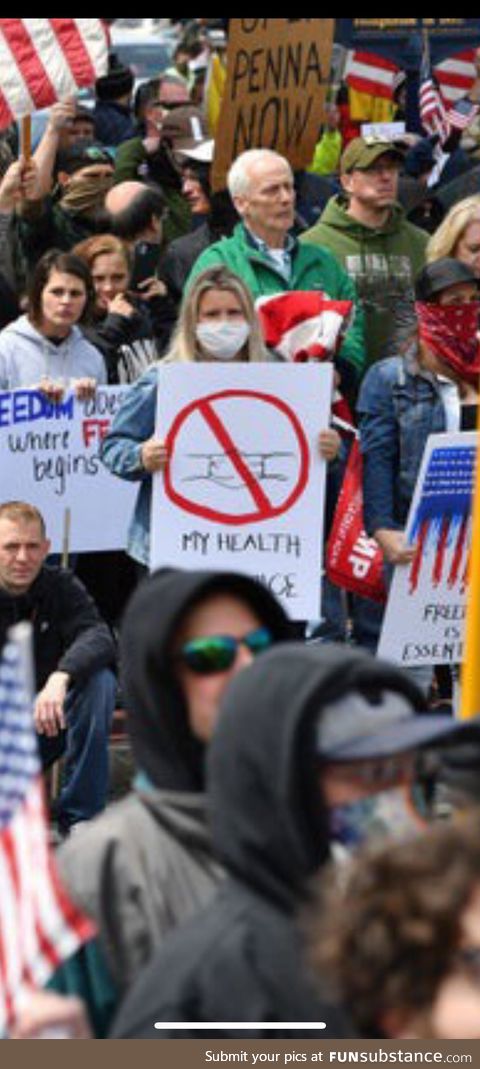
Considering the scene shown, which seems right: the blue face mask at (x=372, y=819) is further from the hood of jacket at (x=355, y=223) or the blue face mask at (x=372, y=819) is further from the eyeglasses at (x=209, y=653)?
the hood of jacket at (x=355, y=223)

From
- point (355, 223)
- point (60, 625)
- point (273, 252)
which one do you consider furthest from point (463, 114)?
point (60, 625)

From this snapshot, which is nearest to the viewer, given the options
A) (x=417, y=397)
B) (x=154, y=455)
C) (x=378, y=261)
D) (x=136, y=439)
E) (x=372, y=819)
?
(x=372, y=819)

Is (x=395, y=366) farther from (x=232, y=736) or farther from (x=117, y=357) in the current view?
(x=232, y=736)

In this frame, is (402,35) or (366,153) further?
(402,35)

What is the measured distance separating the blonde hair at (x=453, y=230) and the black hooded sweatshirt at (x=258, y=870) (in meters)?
6.83

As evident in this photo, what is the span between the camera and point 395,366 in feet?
31.6

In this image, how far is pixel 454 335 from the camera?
945cm

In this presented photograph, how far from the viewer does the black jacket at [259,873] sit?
372 centimetres

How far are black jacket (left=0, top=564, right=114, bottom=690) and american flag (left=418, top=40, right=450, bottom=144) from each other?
31.3 feet

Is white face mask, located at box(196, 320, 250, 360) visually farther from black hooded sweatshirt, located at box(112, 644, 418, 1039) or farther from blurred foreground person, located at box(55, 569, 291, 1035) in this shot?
black hooded sweatshirt, located at box(112, 644, 418, 1039)

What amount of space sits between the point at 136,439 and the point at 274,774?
5.74 meters

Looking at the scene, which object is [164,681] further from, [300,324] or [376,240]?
[376,240]

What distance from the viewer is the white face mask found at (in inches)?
360
